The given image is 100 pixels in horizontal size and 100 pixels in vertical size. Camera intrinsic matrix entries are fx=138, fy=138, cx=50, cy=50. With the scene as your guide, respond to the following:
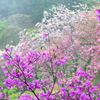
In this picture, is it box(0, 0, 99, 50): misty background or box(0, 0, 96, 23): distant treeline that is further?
box(0, 0, 96, 23): distant treeline

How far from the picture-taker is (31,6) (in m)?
22.8

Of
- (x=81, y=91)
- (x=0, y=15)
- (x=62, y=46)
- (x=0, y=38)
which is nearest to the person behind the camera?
(x=81, y=91)

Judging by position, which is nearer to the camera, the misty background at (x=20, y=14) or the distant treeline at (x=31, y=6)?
the misty background at (x=20, y=14)

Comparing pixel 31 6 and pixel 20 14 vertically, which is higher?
pixel 31 6

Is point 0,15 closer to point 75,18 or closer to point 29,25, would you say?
point 29,25

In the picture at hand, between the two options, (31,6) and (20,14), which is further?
(31,6)

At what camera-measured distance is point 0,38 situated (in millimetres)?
16859

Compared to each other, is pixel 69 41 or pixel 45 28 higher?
pixel 45 28

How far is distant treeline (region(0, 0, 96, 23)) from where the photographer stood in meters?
20.9

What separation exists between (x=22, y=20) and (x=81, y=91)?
17.1m

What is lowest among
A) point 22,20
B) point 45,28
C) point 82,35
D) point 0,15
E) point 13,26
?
point 82,35

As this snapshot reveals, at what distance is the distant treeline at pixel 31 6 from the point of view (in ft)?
68.7

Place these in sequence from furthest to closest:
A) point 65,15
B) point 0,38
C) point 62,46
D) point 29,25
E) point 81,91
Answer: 1. point 29,25
2. point 0,38
3. point 65,15
4. point 62,46
5. point 81,91

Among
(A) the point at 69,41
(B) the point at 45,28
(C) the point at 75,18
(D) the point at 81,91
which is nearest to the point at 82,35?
(A) the point at 69,41
